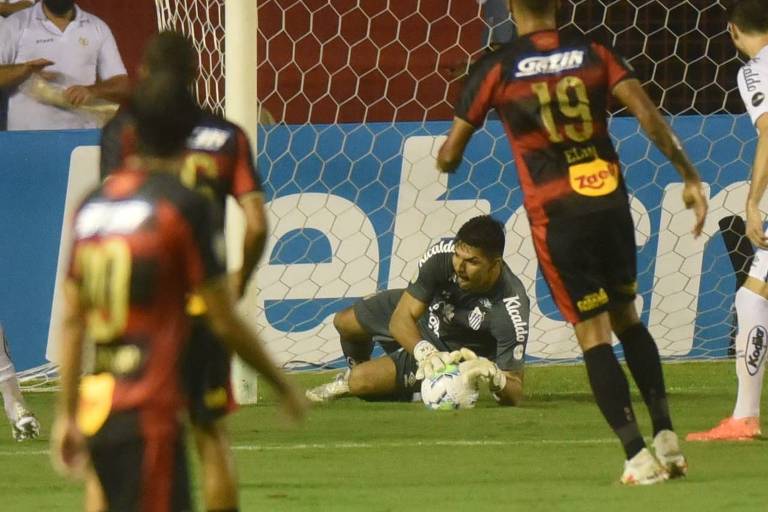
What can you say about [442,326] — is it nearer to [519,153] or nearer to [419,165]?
[419,165]

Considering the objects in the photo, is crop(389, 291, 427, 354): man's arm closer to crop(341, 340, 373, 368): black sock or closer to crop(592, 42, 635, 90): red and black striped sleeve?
crop(341, 340, 373, 368): black sock

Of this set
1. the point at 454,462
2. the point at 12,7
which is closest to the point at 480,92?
the point at 454,462

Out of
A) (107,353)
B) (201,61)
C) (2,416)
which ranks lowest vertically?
(2,416)

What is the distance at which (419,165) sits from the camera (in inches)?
389

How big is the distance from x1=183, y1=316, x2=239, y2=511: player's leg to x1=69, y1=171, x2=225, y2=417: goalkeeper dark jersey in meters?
0.87

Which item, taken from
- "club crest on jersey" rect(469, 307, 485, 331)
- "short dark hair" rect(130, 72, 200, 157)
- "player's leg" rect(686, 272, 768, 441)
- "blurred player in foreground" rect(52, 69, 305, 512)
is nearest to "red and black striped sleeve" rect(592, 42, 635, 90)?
"player's leg" rect(686, 272, 768, 441)

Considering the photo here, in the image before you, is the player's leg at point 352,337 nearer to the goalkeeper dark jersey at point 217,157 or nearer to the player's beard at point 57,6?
the player's beard at point 57,6

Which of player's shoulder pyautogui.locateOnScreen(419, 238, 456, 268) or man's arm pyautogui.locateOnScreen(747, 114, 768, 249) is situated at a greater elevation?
man's arm pyautogui.locateOnScreen(747, 114, 768, 249)

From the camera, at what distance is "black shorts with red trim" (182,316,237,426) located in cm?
431

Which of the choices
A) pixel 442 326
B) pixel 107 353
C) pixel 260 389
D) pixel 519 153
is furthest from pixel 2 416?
pixel 107 353

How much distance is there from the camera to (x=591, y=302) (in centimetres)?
587

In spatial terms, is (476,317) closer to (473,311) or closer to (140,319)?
(473,311)

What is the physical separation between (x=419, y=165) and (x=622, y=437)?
426 cm

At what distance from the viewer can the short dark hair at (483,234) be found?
8.41 metres
